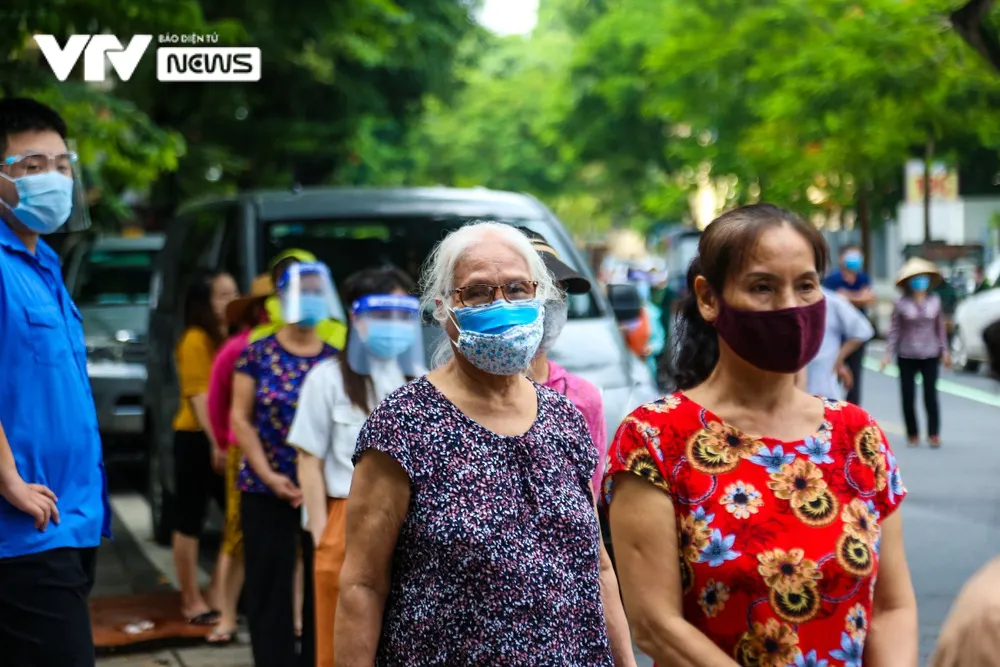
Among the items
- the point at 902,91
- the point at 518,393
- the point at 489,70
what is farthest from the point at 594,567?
the point at 489,70

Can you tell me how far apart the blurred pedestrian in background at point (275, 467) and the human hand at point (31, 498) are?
2.32 meters

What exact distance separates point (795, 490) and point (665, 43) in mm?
34546

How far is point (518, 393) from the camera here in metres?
→ 3.53

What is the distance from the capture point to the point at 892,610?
3074 mm

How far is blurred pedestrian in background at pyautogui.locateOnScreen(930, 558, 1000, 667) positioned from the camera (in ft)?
7.39

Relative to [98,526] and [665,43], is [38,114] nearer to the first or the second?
[98,526]

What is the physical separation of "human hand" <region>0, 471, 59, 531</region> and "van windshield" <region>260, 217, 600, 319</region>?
15.8 ft

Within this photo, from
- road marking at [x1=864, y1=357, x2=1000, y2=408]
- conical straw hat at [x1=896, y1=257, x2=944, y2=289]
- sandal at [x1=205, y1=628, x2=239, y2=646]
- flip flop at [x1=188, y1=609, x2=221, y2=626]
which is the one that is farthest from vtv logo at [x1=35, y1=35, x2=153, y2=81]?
road marking at [x1=864, y1=357, x2=1000, y2=408]

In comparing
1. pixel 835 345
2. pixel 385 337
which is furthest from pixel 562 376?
pixel 835 345

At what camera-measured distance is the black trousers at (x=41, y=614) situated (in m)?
3.97

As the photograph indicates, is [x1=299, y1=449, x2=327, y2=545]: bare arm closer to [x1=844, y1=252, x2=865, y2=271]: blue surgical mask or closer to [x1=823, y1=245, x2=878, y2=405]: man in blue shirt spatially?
[x1=823, y1=245, x2=878, y2=405]: man in blue shirt

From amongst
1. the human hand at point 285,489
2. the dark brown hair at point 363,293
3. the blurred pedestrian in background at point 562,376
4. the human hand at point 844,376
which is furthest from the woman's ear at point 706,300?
the human hand at point 844,376

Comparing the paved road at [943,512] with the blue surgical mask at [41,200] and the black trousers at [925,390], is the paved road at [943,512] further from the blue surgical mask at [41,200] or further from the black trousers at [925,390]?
the blue surgical mask at [41,200]

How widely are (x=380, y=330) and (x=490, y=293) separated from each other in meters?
2.03
